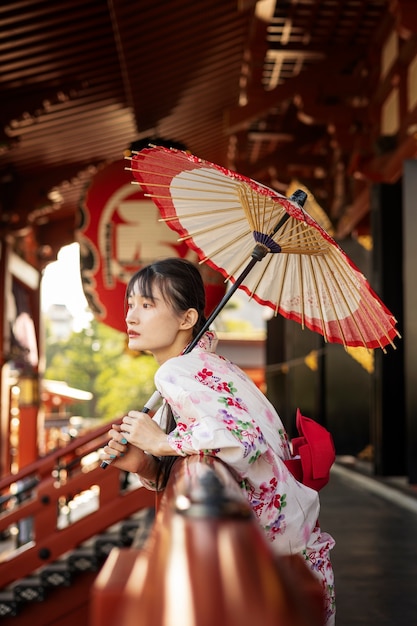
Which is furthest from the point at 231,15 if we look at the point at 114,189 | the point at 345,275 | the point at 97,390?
the point at 97,390

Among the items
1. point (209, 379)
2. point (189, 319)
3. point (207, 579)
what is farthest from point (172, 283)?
point (207, 579)

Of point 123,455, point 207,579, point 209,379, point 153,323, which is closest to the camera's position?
point 207,579

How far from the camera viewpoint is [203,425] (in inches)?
69.5

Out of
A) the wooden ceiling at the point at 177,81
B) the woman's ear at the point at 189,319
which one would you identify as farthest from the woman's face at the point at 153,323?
the wooden ceiling at the point at 177,81

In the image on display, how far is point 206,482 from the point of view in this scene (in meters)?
0.99

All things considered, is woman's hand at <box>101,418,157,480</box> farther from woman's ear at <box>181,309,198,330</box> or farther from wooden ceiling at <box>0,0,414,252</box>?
wooden ceiling at <box>0,0,414,252</box>

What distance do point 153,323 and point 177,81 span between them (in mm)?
7371

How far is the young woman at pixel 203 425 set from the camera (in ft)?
5.84

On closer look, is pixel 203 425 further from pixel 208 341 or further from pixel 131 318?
pixel 131 318

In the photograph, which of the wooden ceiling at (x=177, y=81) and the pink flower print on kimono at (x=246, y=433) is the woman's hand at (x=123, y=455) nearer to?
the pink flower print on kimono at (x=246, y=433)

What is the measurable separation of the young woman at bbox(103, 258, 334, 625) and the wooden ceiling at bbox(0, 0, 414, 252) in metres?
3.95

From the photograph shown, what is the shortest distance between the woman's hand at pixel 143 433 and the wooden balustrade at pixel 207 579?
0.86 meters

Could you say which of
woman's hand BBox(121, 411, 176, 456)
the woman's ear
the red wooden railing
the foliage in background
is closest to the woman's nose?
the woman's ear

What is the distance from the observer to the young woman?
178 cm
